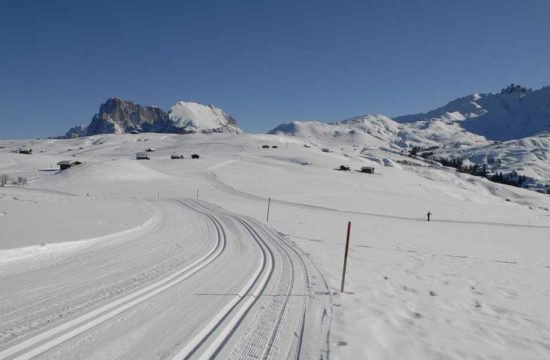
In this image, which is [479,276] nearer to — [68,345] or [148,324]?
[148,324]

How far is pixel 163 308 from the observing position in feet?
23.1

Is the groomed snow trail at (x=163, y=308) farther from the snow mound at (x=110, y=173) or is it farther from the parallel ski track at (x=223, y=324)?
the snow mound at (x=110, y=173)

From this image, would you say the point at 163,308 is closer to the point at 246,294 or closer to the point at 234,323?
the point at 234,323

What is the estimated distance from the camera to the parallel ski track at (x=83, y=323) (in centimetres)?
496

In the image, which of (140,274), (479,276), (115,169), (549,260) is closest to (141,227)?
(140,274)

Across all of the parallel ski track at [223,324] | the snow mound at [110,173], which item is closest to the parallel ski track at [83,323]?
the parallel ski track at [223,324]

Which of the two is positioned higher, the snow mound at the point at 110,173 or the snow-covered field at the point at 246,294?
the snow-covered field at the point at 246,294

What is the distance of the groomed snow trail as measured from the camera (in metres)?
5.45

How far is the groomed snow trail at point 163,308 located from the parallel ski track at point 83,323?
Answer: 1 centimetres

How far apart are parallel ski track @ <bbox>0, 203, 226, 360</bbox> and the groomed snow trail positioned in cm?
1

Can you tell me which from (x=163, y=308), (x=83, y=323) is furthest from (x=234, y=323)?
(x=83, y=323)

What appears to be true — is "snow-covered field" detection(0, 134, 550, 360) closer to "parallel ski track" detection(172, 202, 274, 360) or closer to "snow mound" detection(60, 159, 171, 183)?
"parallel ski track" detection(172, 202, 274, 360)

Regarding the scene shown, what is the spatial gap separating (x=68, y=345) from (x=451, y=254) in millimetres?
17976

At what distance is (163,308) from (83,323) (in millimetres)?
1443
